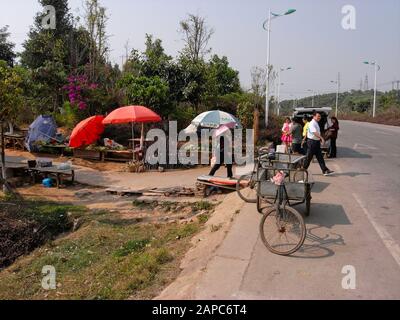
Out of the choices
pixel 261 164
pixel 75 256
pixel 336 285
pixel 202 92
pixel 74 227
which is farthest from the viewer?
pixel 202 92

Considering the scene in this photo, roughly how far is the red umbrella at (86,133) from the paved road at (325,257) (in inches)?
401

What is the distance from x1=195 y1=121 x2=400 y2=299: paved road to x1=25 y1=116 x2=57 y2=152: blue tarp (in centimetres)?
1308

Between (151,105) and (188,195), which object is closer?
(188,195)

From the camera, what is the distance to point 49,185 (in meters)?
13.5

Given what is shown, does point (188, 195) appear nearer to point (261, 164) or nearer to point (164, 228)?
point (164, 228)

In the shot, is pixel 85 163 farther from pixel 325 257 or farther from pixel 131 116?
pixel 325 257

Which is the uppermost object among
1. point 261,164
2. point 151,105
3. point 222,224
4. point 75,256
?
point 151,105

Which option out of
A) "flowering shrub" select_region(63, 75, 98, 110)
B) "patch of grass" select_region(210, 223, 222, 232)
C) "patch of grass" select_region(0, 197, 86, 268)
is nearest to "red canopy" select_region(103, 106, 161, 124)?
"patch of grass" select_region(0, 197, 86, 268)

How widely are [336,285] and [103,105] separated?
59.0 ft

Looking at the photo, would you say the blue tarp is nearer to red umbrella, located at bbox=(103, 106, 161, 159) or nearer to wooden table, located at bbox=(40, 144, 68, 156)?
wooden table, located at bbox=(40, 144, 68, 156)

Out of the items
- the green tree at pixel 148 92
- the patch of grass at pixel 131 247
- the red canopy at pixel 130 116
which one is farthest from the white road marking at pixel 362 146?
the patch of grass at pixel 131 247

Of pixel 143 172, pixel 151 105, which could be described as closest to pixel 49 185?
pixel 143 172

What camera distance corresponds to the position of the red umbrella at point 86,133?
1645 centimetres

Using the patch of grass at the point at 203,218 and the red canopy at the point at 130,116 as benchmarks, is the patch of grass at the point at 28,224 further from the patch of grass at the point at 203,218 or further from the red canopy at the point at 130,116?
the red canopy at the point at 130,116
